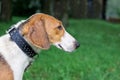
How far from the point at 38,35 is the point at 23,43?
0.18 meters

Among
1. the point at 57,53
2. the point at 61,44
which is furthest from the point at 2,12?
the point at 61,44

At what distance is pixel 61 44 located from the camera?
17.4 ft

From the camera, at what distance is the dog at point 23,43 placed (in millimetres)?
5016

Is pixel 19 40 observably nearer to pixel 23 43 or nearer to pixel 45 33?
pixel 23 43

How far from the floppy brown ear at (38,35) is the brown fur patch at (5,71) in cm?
35

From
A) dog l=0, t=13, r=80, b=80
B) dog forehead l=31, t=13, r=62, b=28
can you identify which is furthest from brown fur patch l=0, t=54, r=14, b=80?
dog forehead l=31, t=13, r=62, b=28

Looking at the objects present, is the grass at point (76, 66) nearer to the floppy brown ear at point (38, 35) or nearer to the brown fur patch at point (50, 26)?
the brown fur patch at point (50, 26)

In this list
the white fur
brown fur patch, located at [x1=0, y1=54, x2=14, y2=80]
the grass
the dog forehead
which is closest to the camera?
brown fur patch, located at [x1=0, y1=54, x2=14, y2=80]

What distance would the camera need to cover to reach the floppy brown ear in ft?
16.4

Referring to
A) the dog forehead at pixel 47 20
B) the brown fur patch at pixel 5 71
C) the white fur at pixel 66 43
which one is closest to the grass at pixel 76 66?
the white fur at pixel 66 43

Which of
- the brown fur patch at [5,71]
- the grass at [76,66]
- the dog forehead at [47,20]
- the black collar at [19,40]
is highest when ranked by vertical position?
the dog forehead at [47,20]

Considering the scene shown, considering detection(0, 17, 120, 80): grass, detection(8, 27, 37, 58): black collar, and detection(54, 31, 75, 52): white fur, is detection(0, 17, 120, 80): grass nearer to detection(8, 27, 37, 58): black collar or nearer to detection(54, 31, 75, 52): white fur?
detection(54, 31, 75, 52): white fur

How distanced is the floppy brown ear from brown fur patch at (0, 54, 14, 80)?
1.15 feet

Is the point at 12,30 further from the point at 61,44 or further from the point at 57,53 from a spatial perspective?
the point at 57,53
